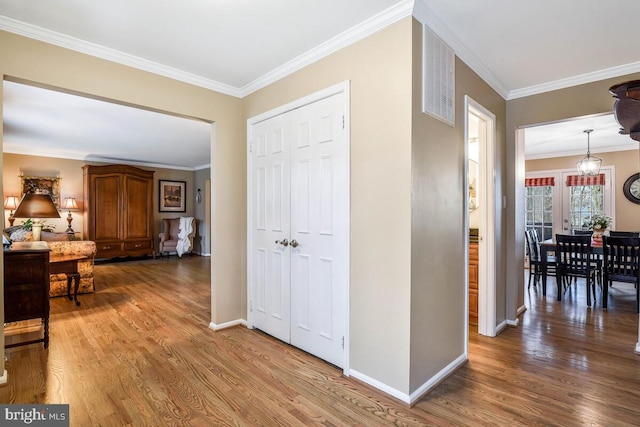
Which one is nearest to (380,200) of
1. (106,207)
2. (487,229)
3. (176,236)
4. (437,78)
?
(437,78)

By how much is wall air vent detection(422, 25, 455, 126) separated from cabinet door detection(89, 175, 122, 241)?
25.1 feet

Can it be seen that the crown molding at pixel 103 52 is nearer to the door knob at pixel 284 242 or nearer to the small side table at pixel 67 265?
the door knob at pixel 284 242

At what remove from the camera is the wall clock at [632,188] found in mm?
5980

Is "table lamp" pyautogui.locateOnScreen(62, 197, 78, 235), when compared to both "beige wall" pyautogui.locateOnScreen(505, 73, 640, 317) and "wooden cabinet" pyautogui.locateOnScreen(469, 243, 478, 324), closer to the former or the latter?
"wooden cabinet" pyautogui.locateOnScreen(469, 243, 478, 324)

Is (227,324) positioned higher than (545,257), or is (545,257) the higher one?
(545,257)

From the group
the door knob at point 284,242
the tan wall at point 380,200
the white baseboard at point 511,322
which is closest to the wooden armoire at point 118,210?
the door knob at point 284,242

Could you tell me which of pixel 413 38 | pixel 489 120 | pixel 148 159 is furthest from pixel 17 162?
pixel 489 120

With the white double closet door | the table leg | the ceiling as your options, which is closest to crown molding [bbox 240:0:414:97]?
the ceiling

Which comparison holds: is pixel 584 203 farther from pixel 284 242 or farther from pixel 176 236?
pixel 176 236

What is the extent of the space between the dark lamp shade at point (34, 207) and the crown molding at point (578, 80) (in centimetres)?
502

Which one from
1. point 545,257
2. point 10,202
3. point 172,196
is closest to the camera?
point 545,257

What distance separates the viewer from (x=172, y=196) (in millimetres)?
8961

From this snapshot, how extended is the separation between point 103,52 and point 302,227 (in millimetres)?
2121

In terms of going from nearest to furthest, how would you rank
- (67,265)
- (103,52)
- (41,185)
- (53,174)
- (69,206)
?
(103,52)
(67,265)
(41,185)
(69,206)
(53,174)
